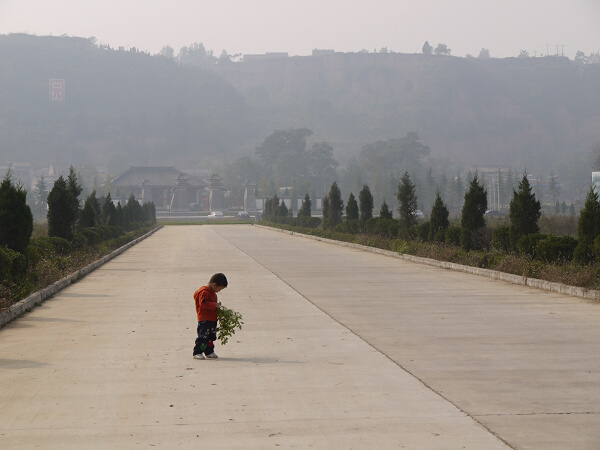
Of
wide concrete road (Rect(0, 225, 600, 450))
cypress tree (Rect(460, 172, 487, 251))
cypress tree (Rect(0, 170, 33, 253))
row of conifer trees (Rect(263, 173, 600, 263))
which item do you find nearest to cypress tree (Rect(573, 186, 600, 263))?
row of conifer trees (Rect(263, 173, 600, 263))

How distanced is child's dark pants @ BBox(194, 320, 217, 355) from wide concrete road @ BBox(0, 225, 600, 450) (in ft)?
0.65

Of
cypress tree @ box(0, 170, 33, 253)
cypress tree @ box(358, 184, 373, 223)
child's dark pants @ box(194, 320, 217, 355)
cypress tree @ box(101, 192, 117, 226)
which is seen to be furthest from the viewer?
cypress tree @ box(101, 192, 117, 226)

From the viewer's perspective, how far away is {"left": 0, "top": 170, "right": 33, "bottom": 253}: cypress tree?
18438mm

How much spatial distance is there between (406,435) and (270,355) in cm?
388

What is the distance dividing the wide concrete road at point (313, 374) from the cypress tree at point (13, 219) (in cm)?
195

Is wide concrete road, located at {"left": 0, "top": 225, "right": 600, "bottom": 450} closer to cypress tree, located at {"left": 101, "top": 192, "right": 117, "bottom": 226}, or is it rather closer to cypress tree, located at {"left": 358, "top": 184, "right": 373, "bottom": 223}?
cypress tree, located at {"left": 358, "top": 184, "right": 373, "bottom": 223}

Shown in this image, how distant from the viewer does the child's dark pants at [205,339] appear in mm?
10070

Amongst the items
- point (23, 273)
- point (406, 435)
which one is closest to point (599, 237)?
point (23, 273)

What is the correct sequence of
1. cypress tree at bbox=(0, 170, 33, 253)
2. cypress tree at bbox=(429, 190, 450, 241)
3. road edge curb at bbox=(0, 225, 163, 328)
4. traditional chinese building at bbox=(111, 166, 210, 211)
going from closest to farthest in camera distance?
road edge curb at bbox=(0, 225, 163, 328)
cypress tree at bbox=(0, 170, 33, 253)
cypress tree at bbox=(429, 190, 450, 241)
traditional chinese building at bbox=(111, 166, 210, 211)

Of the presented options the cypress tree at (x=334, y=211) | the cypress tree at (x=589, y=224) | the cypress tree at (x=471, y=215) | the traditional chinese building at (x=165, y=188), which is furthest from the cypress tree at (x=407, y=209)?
the traditional chinese building at (x=165, y=188)

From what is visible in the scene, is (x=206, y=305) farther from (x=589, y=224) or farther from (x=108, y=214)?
(x=108, y=214)

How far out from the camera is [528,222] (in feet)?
Result: 77.0

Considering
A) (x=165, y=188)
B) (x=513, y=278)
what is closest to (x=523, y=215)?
(x=513, y=278)

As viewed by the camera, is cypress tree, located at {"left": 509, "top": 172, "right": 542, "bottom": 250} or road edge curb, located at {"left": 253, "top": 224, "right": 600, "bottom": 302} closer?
road edge curb, located at {"left": 253, "top": 224, "right": 600, "bottom": 302}
